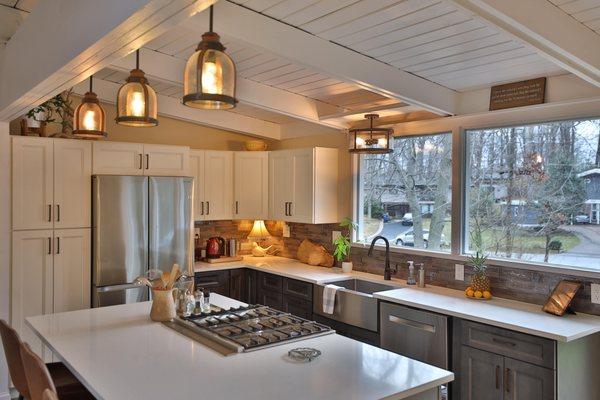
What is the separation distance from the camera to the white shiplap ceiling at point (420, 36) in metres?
2.59

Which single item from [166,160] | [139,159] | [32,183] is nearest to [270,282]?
[166,160]

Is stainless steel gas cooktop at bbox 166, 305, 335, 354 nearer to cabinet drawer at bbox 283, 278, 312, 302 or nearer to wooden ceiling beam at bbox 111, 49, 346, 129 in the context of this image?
cabinet drawer at bbox 283, 278, 312, 302

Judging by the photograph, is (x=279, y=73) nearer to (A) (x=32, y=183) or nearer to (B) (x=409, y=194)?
(B) (x=409, y=194)

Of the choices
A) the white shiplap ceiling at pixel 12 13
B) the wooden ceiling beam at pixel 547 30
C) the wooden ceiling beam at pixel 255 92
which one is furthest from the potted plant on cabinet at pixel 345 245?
the white shiplap ceiling at pixel 12 13

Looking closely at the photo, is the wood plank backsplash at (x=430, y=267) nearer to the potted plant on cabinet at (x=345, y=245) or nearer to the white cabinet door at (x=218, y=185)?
the potted plant on cabinet at (x=345, y=245)

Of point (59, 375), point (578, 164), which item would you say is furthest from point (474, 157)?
point (59, 375)

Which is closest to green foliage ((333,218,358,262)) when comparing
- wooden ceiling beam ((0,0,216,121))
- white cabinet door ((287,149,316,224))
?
white cabinet door ((287,149,316,224))

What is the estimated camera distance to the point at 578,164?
3.26 metres

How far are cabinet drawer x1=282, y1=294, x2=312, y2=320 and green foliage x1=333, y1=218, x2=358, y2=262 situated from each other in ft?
1.87

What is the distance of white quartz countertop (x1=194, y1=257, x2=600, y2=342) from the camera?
2.75m

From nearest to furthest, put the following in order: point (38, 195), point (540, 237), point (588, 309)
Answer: point (588, 309)
point (540, 237)
point (38, 195)

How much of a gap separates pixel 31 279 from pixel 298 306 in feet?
7.24

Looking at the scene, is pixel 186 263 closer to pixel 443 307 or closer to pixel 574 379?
pixel 443 307

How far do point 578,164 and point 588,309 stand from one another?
0.92 metres
